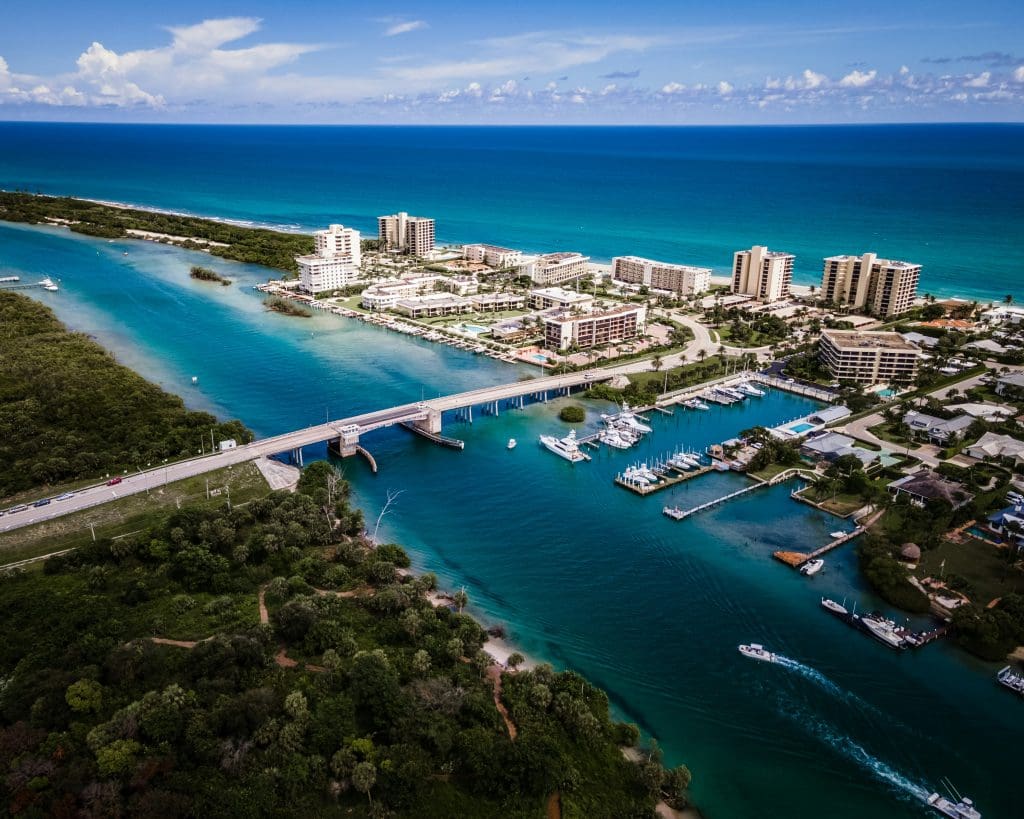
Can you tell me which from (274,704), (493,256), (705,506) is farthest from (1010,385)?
(493,256)

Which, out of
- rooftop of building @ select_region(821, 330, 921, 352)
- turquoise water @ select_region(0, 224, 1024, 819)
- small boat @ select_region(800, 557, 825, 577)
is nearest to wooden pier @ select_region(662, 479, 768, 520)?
turquoise water @ select_region(0, 224, 1024, 819)

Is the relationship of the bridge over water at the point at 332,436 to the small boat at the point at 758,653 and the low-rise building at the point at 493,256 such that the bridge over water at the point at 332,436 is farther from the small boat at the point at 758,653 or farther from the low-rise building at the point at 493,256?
the low-rise building at the point at 493,256

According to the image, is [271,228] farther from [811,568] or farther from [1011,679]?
[1011,679]

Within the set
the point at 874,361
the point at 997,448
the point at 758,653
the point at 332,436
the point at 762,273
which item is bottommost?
the point at 758,653

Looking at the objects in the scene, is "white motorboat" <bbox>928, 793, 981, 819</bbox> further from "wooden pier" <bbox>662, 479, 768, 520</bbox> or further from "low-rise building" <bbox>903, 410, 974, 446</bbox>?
"low-rise building" <bbox>903, 410, 974, 446</bbox>

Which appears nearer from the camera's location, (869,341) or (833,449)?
(833,449)

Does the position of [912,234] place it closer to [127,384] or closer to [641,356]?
[641,356]
